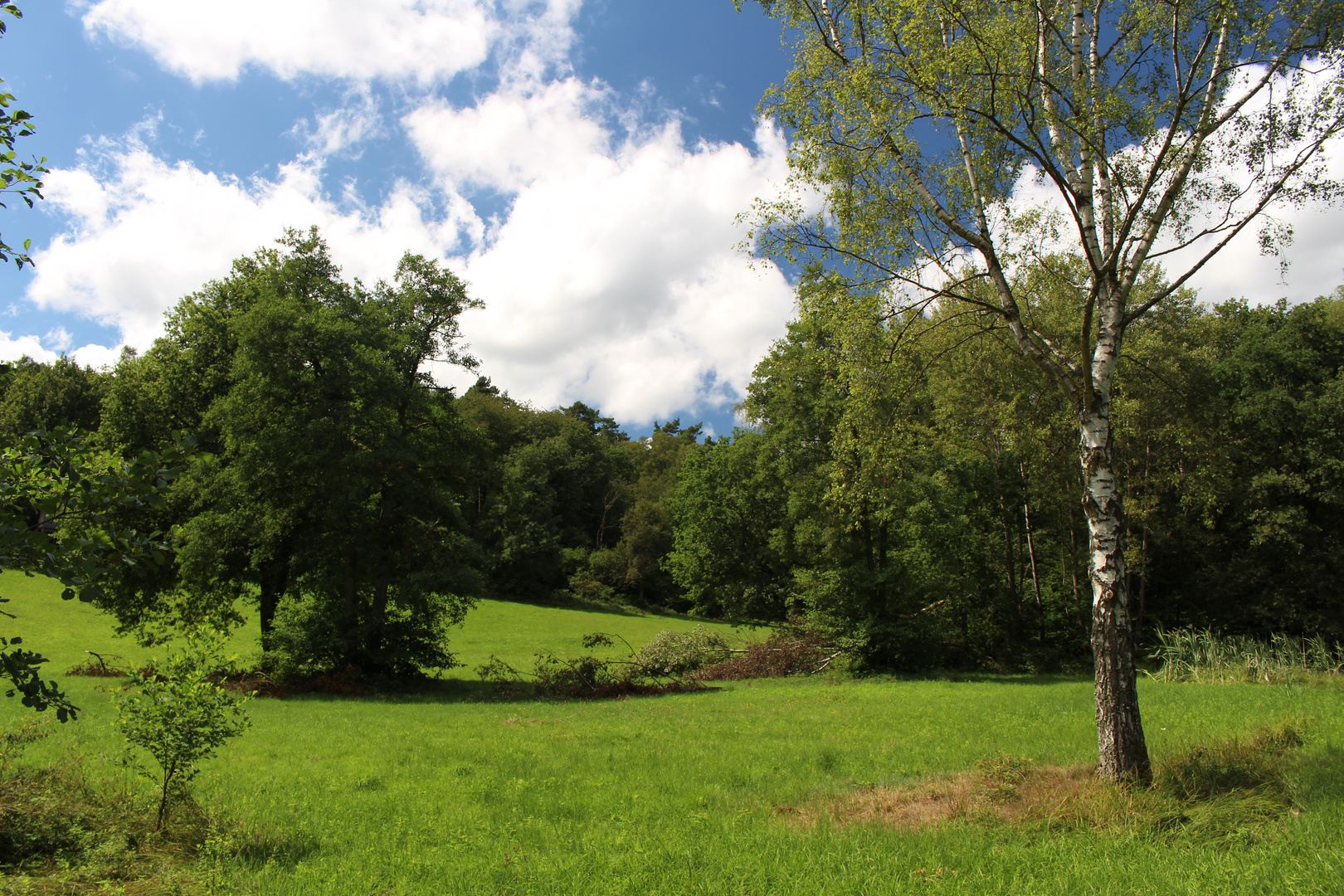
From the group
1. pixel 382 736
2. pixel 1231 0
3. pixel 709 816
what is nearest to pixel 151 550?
pixel 709 816

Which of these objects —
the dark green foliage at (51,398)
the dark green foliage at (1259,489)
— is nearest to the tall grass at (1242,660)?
the dark green foliage at (1259,489)

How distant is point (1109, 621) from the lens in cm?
730

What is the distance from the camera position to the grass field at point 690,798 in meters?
5.27

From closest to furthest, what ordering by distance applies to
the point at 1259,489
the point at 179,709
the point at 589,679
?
the point at 179,709, the point at 589,679, the point at 1259,489

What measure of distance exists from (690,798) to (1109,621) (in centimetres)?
504

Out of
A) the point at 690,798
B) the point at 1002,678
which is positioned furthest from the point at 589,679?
the point at 690,798

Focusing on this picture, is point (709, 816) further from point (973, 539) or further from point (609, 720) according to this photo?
point (973, 539)

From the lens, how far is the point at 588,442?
71.9 meters

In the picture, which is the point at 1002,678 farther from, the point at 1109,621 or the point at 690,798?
the point at 690,798

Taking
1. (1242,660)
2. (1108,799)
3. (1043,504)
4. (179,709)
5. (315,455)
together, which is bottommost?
(1242,660)

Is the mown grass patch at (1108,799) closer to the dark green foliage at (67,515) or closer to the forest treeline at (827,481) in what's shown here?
the dark green foliage at (67,515)

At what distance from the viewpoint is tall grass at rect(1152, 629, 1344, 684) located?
1767 cm

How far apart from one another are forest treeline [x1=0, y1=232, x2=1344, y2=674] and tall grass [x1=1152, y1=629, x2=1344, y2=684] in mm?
3513

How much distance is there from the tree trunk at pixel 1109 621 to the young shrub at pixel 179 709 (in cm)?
856
